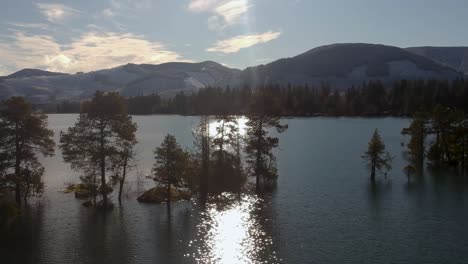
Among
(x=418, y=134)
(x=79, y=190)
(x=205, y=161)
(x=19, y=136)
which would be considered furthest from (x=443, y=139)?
(x=19, y=136)

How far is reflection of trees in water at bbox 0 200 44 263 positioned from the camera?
4353cm

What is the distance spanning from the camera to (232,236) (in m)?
49.2

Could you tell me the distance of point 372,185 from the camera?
77312 mm

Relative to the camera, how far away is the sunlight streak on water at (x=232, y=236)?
42812mm

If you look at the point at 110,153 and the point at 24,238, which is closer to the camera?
the point at 24,238

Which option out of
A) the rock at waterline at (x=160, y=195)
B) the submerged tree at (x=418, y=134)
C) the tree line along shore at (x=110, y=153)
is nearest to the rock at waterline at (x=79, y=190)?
the tree line along shore at (x=110, y=153)

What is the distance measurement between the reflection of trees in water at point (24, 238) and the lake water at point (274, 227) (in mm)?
128

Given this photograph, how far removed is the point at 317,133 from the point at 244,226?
119 m

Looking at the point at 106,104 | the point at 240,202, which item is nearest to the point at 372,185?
the point at 240,202

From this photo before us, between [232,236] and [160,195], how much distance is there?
74.2ft

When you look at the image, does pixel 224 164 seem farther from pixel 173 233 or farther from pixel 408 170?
pixel 408 170

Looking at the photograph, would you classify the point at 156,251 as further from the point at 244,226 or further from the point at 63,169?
the point at 63,169

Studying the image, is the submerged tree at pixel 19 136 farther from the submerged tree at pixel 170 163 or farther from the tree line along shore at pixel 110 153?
the submerged tree at pixel 170 163

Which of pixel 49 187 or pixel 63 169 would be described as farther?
pixel 63 169
